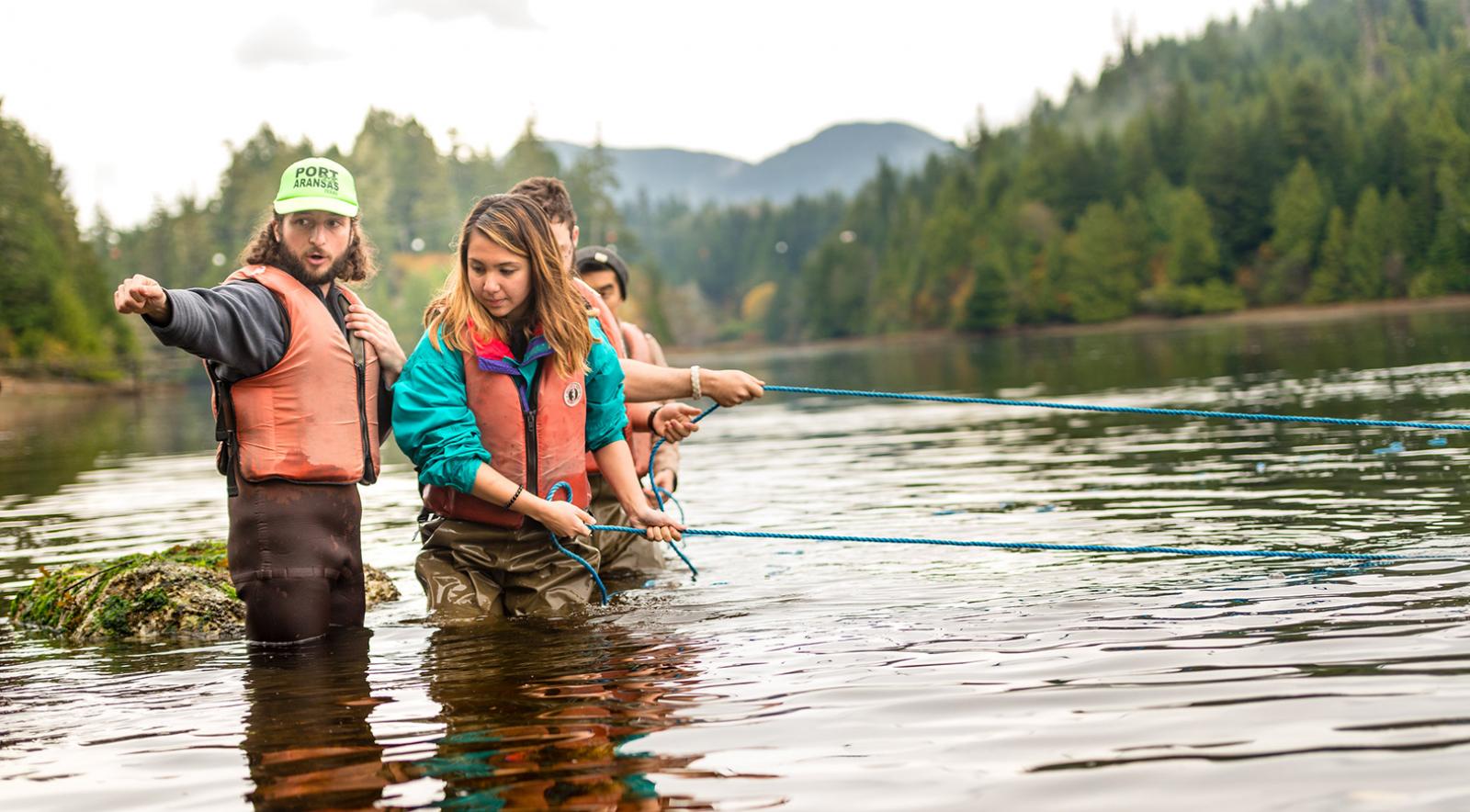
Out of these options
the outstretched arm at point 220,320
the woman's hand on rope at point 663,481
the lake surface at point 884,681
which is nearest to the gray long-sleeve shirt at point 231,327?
the outstretched arm at point 220,320

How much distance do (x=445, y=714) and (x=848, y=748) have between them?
5.54ft

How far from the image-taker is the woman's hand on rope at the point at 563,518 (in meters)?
6.20

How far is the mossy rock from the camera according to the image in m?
8.15

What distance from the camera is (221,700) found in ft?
19.3

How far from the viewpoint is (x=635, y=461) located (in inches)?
360

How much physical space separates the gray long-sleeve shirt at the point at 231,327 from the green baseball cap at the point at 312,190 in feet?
1.22

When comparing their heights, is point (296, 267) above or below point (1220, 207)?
below

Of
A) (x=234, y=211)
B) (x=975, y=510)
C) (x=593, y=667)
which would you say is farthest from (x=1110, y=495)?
(x=234, y=211)

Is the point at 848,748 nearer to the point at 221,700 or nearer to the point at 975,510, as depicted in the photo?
the point at 221,700

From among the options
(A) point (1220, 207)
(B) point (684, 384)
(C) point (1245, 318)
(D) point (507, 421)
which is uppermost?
(A) point (1220, 207)

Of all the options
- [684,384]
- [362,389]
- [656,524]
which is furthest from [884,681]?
[362,389]

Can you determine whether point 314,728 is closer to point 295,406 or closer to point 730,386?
point 295,406

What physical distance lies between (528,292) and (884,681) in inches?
92.1

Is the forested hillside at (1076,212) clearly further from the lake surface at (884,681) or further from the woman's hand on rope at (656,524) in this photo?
the woman's hand on rope at (656,524)
